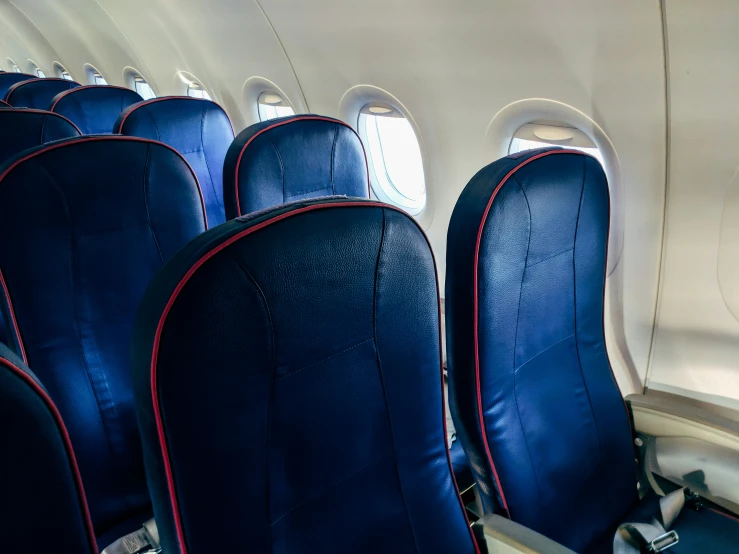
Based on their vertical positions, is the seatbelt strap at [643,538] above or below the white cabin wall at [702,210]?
below

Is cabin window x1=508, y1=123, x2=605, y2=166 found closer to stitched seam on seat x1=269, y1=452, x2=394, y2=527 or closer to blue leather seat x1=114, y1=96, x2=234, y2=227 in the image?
stitched seam on seat x1=269, y1=452, x2=394, y2=527

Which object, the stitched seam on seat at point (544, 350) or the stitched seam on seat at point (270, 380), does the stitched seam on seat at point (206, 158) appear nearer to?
the stitched seam on seat at point (544, 350)

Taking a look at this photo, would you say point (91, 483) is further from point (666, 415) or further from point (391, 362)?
point (666, 415)

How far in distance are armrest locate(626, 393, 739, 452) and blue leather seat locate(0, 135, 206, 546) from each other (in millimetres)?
1353

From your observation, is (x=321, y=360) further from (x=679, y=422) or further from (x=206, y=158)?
(x=206, y=158)

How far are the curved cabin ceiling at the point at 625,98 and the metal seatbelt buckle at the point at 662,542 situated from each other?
2.25 ft

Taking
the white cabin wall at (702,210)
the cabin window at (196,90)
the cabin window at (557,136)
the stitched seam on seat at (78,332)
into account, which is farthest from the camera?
the cabin window at (196,90)

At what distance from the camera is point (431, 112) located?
284 cm

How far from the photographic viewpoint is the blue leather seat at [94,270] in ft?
5.02

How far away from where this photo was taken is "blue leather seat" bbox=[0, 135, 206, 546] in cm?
153

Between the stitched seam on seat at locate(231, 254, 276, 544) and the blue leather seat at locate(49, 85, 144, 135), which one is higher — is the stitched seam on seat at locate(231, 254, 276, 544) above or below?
below

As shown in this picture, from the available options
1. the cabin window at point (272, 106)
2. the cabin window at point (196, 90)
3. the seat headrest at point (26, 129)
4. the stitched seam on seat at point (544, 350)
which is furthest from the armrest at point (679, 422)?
the cabin window at point (196, 90)

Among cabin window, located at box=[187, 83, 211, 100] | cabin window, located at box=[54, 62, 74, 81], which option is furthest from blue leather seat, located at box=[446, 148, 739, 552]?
cabin window, located at box=[54, 62, 74, 81]

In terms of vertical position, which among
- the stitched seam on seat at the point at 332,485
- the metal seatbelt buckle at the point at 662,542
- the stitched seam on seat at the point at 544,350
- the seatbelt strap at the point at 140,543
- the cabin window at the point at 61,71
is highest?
the cabin window at the point at 61,71
